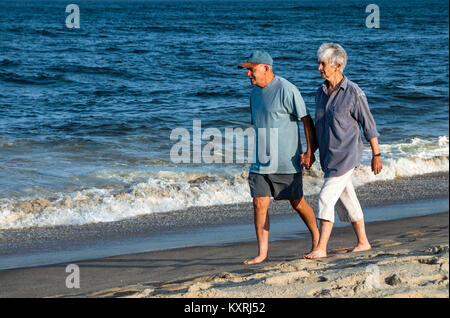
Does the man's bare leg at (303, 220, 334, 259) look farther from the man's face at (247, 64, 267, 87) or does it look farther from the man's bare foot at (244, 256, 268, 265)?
the man's face at (247, 64, 267, 87)

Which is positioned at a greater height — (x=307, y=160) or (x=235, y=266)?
(x=307, y=160)

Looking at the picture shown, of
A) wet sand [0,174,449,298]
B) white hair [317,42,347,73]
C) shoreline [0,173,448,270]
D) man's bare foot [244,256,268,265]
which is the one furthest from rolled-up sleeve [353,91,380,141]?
shoreline [0,173,448,270]

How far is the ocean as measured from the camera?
803 centimetres

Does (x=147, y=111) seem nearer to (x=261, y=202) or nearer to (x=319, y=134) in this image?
(x=261, y=202)

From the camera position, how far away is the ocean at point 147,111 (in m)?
8.03

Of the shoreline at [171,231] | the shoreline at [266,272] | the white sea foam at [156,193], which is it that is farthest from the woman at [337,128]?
the white sea foam at [156,193]

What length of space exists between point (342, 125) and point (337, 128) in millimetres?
42

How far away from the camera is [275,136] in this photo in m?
4.60

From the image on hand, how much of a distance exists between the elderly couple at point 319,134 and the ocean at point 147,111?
292 centimetres

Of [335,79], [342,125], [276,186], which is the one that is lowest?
[276,186]

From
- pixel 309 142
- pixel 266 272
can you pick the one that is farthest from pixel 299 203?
pixel 266 272

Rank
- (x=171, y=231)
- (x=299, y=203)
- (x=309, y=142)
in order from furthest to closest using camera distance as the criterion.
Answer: (x=171, y=231) < (x=299, y=203) < (x=309, y=142)

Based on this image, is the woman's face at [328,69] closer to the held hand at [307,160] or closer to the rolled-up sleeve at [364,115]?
the rolled-up sleeve at [364,115]
